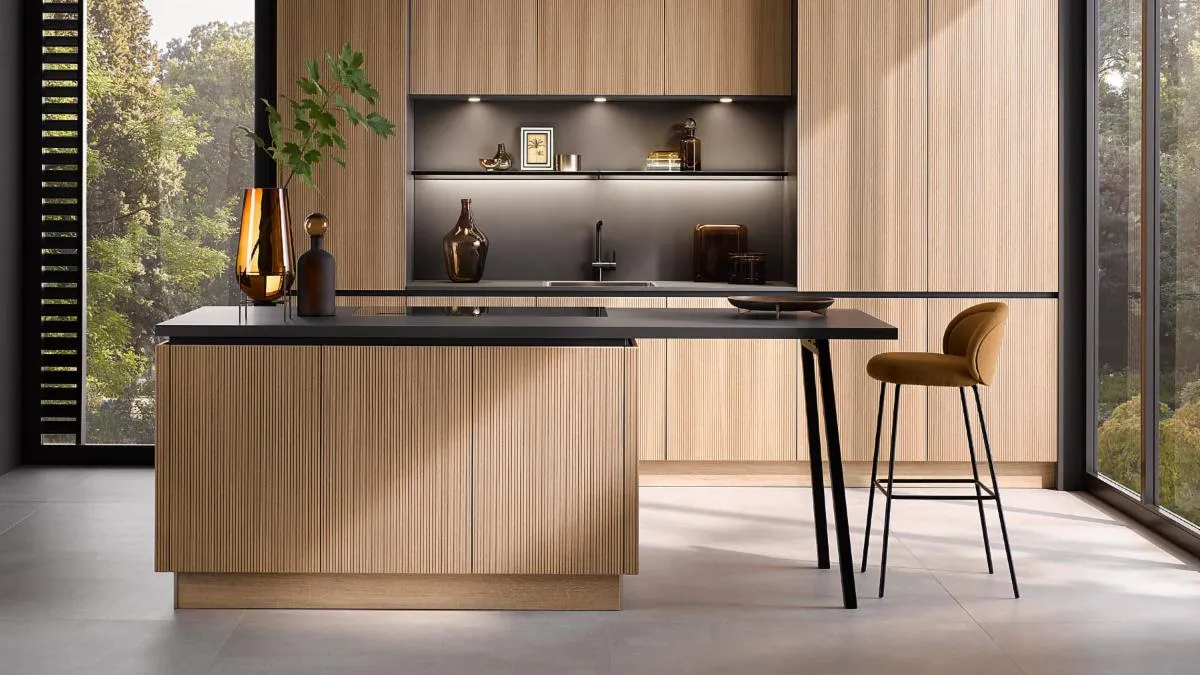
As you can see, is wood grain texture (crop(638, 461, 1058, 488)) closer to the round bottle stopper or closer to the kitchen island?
the kitchen island

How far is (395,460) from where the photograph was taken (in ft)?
12.2

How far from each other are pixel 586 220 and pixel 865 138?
1.53 meters

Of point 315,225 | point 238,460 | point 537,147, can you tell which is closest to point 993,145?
point 537,147

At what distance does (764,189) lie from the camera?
6398 mm

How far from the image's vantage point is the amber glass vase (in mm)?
3783

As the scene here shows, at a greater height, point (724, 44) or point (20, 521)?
point (724, 44)

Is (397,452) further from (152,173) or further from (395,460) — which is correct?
(152,173)

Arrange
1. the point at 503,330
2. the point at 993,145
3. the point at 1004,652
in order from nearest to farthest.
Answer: the point at 1004,652
the point at 503,330
the point at 993,145

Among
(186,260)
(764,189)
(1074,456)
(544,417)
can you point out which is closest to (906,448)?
(1074,456)

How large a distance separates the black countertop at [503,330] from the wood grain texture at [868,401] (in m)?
1.95

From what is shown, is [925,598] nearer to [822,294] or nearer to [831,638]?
[831,638]

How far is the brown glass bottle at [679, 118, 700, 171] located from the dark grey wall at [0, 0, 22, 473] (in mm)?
3237

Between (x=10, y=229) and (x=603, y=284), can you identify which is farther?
(x=10, y=229)

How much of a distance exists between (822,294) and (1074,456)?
1384 mm
